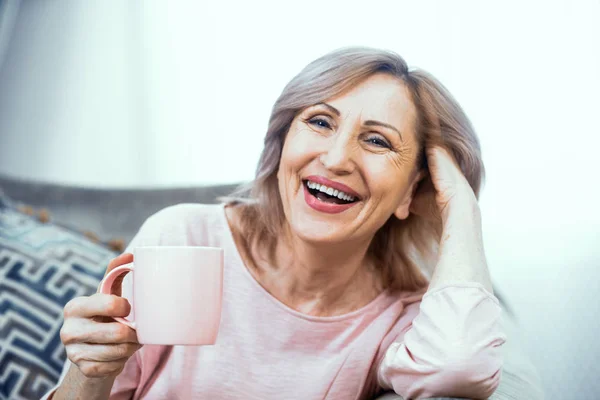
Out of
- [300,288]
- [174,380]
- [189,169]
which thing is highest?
[189,169]

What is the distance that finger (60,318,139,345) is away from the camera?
72 centimetres

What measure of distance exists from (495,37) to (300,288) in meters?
0.55

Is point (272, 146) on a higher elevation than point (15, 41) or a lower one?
lower

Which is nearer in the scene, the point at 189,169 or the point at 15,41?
the point at 189,169

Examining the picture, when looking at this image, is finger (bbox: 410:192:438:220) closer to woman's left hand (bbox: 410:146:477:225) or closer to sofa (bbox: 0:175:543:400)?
woman's left hand (bbox: 410:146:477:225)

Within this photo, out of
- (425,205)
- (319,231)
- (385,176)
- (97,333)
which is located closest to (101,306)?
(97,333)

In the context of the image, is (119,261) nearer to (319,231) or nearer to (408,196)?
(319,231)

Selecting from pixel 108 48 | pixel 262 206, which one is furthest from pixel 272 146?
pixel 108 48

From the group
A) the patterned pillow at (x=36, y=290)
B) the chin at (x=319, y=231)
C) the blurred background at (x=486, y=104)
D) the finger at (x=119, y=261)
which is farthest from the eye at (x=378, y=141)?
the patterned pillow at (x=36, y=290)

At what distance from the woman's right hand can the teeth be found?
0.28 metres

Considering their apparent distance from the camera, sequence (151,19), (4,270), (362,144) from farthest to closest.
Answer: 1. (151,19)
2. (4,270)
3. (362,144)

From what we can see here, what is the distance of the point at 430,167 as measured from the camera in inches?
38.7

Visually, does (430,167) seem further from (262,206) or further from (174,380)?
(174,380)

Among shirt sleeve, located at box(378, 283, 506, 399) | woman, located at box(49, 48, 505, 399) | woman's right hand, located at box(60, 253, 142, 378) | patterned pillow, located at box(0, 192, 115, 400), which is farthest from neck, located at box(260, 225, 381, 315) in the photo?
patterned pillow, located at box(0, 192, 115, 400)
